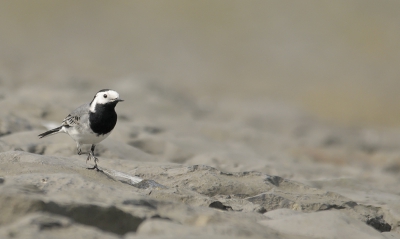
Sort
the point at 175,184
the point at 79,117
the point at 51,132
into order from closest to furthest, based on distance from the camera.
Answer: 1. the point at 175,184
2. the point at 79,117
3. the point at 51,132

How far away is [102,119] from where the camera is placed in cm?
679

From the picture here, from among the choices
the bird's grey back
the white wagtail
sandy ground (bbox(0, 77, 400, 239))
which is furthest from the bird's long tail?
the white wagtail

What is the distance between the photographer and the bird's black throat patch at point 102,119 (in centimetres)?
677

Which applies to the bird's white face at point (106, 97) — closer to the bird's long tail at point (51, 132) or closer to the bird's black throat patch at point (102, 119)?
the bird's black throat patch at point (102, 119)

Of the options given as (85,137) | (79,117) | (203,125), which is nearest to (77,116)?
(79,117)

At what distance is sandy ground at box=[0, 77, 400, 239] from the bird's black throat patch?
0.40m

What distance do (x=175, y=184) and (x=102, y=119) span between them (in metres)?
1.01

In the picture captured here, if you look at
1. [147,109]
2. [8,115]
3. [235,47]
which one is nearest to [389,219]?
[8,115]

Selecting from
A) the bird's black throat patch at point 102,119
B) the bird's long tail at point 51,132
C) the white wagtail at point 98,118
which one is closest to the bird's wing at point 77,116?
the white wagtail at point 98,118

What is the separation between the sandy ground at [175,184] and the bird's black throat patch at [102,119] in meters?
0.40

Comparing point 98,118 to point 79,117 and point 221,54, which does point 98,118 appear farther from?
point 221,54

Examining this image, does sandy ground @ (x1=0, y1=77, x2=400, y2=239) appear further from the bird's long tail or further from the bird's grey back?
the bird's grey back

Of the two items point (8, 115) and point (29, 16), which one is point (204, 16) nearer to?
point (29, 16)

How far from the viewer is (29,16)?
32312 millimetres
